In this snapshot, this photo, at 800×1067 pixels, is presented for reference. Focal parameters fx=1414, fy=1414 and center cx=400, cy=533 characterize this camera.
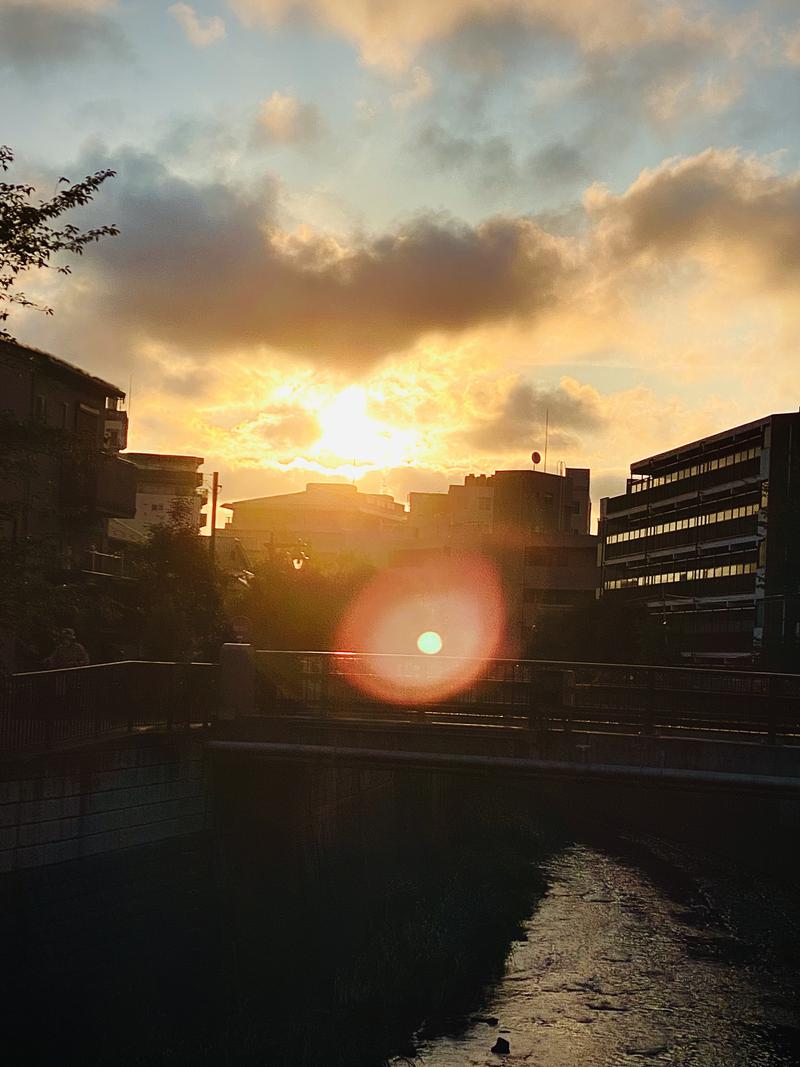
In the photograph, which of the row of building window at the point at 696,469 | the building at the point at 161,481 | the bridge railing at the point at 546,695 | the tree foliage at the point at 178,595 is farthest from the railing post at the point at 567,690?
the building at the point at 161,481

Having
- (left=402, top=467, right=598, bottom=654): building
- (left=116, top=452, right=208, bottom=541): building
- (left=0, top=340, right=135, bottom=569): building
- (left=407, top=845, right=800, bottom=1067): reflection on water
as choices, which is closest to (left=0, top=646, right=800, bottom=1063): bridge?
(left=407, top=845, right=800, bottom=1067): reflection on water

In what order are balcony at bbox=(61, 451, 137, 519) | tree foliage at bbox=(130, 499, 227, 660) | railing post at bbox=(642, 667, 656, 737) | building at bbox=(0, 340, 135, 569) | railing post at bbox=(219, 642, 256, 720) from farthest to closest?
balcony at bbox=(61, 451, 137, 519)
tree foliage at bbox=(130, 499, 227, 660)
building at bbox=(0, 340, 135, 569)
railing post at bbox=(219, 642, 256, 720)
railing post at bbox=(642, 667, 656, 737)

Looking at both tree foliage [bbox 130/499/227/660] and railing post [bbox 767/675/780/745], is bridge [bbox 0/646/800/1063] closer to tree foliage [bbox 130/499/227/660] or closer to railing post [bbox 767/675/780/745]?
railing post [bbox 767/675/780/745]

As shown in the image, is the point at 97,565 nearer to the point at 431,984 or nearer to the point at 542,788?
the point at 542,788

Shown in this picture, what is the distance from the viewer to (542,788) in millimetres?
61031

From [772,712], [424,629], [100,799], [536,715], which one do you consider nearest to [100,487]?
[536,715]

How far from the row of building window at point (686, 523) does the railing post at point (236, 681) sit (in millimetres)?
93363

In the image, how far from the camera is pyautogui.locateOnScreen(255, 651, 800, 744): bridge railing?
29062 millimetres

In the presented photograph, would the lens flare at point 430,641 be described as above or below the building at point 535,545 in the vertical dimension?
below

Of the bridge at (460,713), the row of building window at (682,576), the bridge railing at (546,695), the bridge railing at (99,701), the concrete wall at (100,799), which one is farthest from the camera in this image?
the row of building window at (682,576)

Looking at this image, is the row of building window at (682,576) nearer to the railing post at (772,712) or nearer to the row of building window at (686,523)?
the row of building window at (686,523)

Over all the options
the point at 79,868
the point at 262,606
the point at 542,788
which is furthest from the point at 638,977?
the point at 262,606

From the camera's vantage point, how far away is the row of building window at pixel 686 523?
120875 mm

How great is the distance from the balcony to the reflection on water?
78.2ft
